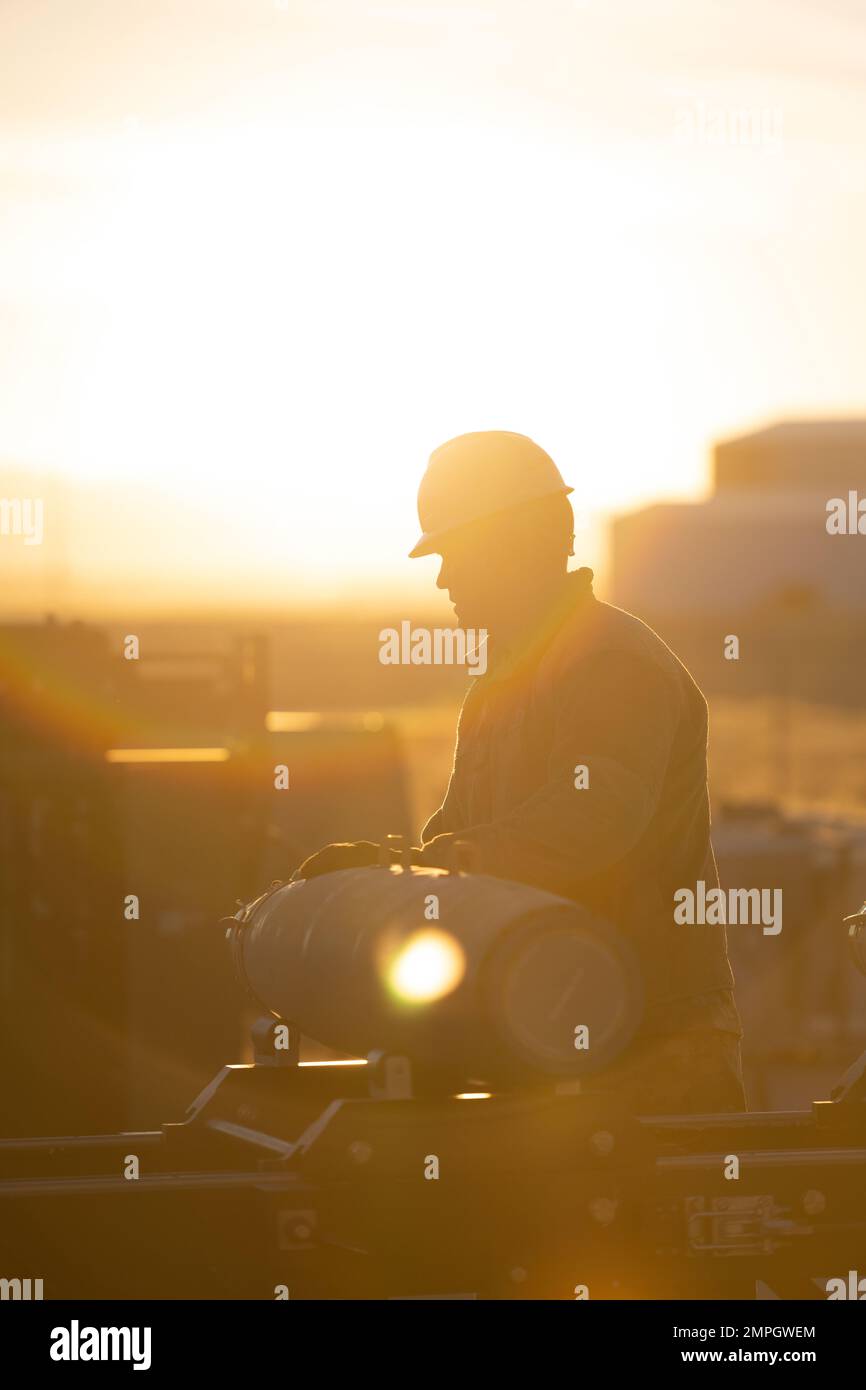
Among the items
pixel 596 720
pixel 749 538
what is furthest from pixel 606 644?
pixel 749 538

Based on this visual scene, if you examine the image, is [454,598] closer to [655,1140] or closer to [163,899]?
[655,1140]

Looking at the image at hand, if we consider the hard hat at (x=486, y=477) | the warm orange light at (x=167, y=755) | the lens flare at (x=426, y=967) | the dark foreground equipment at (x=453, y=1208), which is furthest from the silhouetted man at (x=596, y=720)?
the warm orange light at (x=167, y=755)

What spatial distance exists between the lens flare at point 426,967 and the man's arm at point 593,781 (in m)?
0.28

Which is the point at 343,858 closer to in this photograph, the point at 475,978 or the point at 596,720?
the point at 596,720

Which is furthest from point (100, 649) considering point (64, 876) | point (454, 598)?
point (454, 598)

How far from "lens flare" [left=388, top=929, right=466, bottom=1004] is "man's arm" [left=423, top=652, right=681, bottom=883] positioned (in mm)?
279

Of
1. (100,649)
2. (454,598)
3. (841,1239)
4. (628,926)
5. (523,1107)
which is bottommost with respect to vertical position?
(841,1239)

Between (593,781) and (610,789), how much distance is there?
41 millimetres

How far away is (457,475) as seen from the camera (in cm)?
476

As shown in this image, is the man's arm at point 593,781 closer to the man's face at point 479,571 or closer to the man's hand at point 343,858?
the man's hand at point 343,858

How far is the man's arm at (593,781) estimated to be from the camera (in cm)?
421

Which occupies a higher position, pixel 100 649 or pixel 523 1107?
pixel 100 649

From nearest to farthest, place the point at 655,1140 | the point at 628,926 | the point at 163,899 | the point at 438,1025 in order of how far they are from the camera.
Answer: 1. the point at 438,1025
2. the point at 655,1140
3. the point at 628,926
4. the point at 163,899

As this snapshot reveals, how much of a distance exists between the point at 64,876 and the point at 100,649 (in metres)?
1.62
